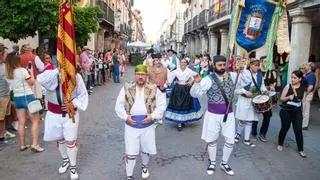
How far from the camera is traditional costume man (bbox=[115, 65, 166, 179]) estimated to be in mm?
5031

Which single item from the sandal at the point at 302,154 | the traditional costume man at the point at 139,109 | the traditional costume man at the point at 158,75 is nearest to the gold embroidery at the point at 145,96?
the traditional costume man at the point at 139,109

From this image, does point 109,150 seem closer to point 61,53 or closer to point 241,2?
point 61,53

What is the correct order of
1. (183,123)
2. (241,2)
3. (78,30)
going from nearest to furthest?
(241,2)
(183,123)
(78,30)

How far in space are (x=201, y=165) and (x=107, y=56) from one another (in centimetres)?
1545

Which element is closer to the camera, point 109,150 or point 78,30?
point 109,150

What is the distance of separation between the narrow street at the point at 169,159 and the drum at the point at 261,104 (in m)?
0.74

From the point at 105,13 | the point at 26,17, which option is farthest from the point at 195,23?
the point at 26,17

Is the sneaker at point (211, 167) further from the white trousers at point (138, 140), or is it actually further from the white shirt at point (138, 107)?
the white shirt at point (138, 107)

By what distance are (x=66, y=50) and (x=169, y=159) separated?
2.56 meters

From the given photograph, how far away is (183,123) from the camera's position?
8.85 metres

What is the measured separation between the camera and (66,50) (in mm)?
5094

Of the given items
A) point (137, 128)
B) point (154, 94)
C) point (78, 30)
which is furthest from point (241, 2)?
point (78, 30)

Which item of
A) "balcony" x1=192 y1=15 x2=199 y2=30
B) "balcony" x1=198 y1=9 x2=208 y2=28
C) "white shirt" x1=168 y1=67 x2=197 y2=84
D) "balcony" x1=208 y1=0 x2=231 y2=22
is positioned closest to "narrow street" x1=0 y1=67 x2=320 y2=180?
"white shirt" x1=168 y1=67 x2=197 y2=84

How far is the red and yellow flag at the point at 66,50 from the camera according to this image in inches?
199
